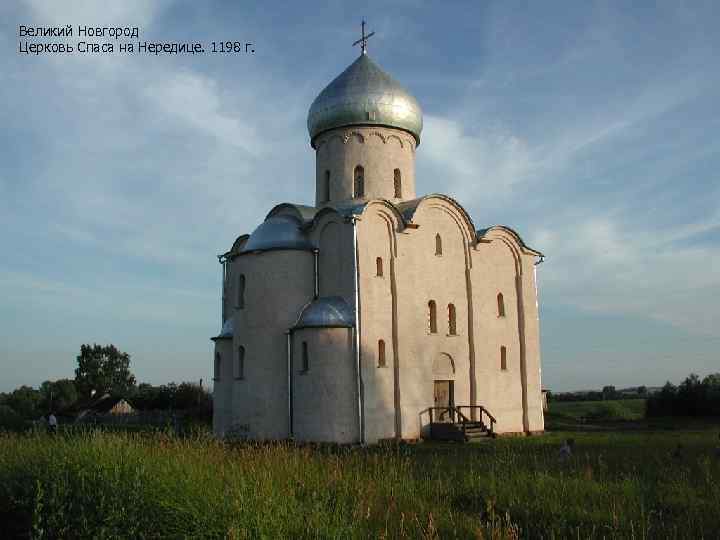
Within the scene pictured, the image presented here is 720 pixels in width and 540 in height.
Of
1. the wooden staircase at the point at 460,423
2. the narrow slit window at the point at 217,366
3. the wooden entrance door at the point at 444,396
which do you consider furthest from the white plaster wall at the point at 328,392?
the narrow slit window at the point at 217,366

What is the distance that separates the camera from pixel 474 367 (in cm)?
2142

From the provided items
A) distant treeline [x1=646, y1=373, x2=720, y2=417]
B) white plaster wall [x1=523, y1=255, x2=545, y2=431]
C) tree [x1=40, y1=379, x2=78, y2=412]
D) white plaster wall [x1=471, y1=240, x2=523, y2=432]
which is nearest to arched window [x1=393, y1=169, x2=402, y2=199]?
white plaster wall [x1=471, y1=240, x2=523, y2=432]

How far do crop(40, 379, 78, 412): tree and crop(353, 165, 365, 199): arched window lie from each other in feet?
130

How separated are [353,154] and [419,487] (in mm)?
15313

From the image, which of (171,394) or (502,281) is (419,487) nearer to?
(502,281)

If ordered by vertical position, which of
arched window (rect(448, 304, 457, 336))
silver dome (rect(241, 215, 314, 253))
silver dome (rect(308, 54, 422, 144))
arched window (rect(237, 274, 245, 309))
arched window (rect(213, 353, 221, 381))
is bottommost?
arched window (rect(213, 353, 221, 381))

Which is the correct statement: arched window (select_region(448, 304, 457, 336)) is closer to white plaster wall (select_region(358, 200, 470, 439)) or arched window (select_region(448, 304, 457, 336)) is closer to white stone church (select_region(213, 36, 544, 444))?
white stone church (select_region(213, 36, 544, 444))

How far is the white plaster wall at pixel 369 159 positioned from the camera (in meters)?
22.6

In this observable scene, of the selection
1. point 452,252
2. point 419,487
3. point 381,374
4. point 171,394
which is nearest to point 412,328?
point 381,374

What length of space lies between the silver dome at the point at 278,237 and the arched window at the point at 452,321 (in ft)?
15.6

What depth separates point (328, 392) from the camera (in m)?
18.6

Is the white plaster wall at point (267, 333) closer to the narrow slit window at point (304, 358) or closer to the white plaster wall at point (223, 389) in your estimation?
the narrow slit window at point (304, 358)

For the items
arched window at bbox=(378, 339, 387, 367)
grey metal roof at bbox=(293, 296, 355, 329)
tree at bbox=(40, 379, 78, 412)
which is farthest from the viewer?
tree at bbox=(40, 379, 78, 412)

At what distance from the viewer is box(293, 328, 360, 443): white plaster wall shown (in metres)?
18.5
